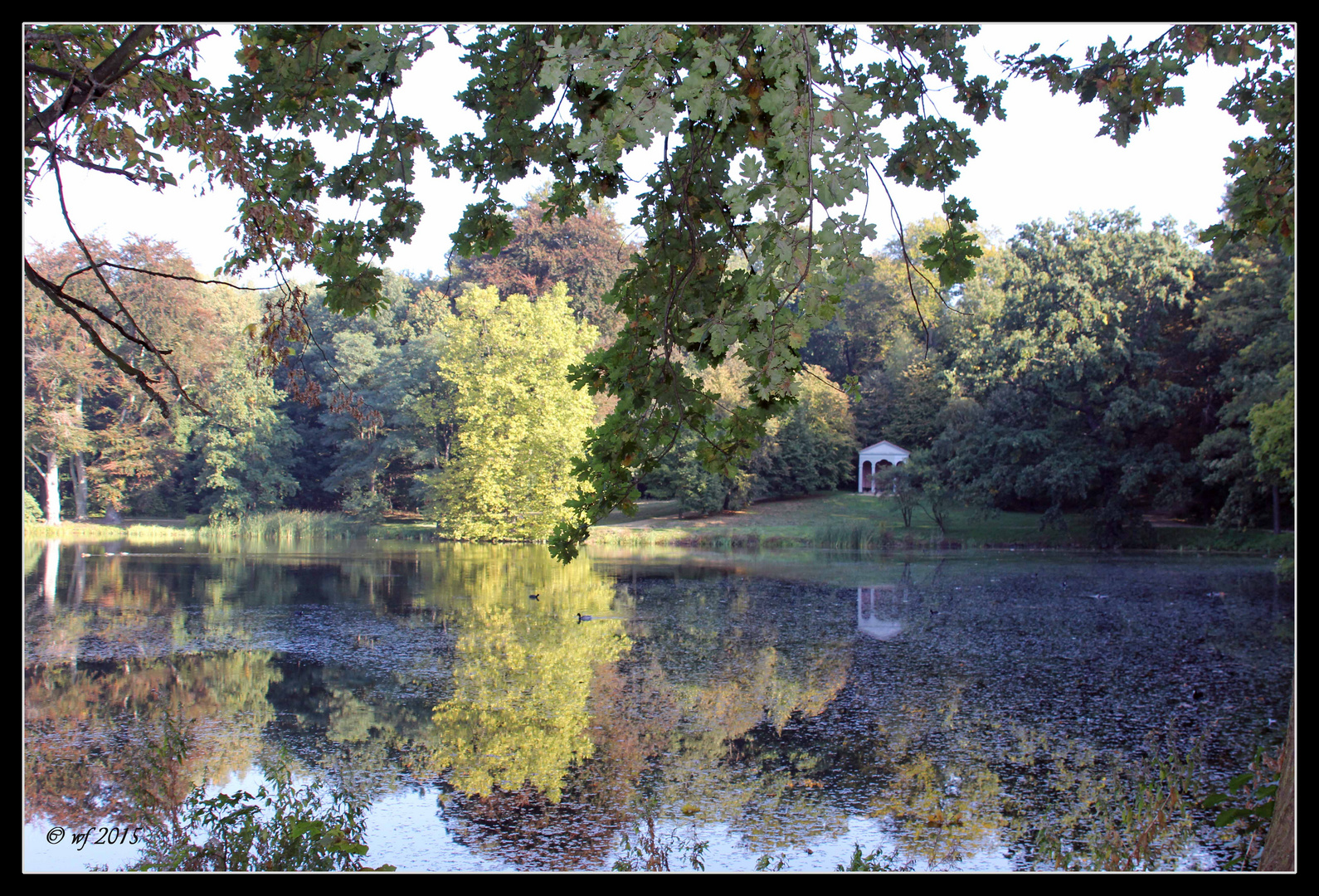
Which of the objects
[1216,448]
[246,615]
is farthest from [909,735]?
[1216,448]

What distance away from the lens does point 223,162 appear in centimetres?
553

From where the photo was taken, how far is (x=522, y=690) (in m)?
8.66

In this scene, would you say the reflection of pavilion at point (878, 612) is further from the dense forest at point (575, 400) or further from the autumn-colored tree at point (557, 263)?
the autumn-colored tree at point (557, 263)

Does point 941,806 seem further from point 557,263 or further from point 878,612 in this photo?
point 557,263

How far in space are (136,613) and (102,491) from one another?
17396 millimetres

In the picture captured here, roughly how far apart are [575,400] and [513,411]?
1686 millimetres

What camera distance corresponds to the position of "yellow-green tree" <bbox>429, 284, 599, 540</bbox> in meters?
26.5

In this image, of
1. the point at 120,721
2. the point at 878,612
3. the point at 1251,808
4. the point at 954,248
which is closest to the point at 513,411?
the point at 878,612

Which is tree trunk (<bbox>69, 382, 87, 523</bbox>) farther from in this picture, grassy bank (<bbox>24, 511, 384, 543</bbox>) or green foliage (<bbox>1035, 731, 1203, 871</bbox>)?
green foliage (<bbox>1035, 731, 1203, 871</bbox>)

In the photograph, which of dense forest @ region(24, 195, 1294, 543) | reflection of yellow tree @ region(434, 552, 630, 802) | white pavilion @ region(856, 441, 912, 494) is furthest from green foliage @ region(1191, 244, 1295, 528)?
reflection of yellow tree @ region(434, 552, 630, 802)

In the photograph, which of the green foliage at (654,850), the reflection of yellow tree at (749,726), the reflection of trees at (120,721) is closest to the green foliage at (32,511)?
the reflection of trees at (120,721)

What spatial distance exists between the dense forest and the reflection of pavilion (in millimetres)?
5691

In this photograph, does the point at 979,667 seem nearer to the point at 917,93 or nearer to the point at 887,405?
the point at 917,93

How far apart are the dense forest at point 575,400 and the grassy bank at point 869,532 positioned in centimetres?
66
